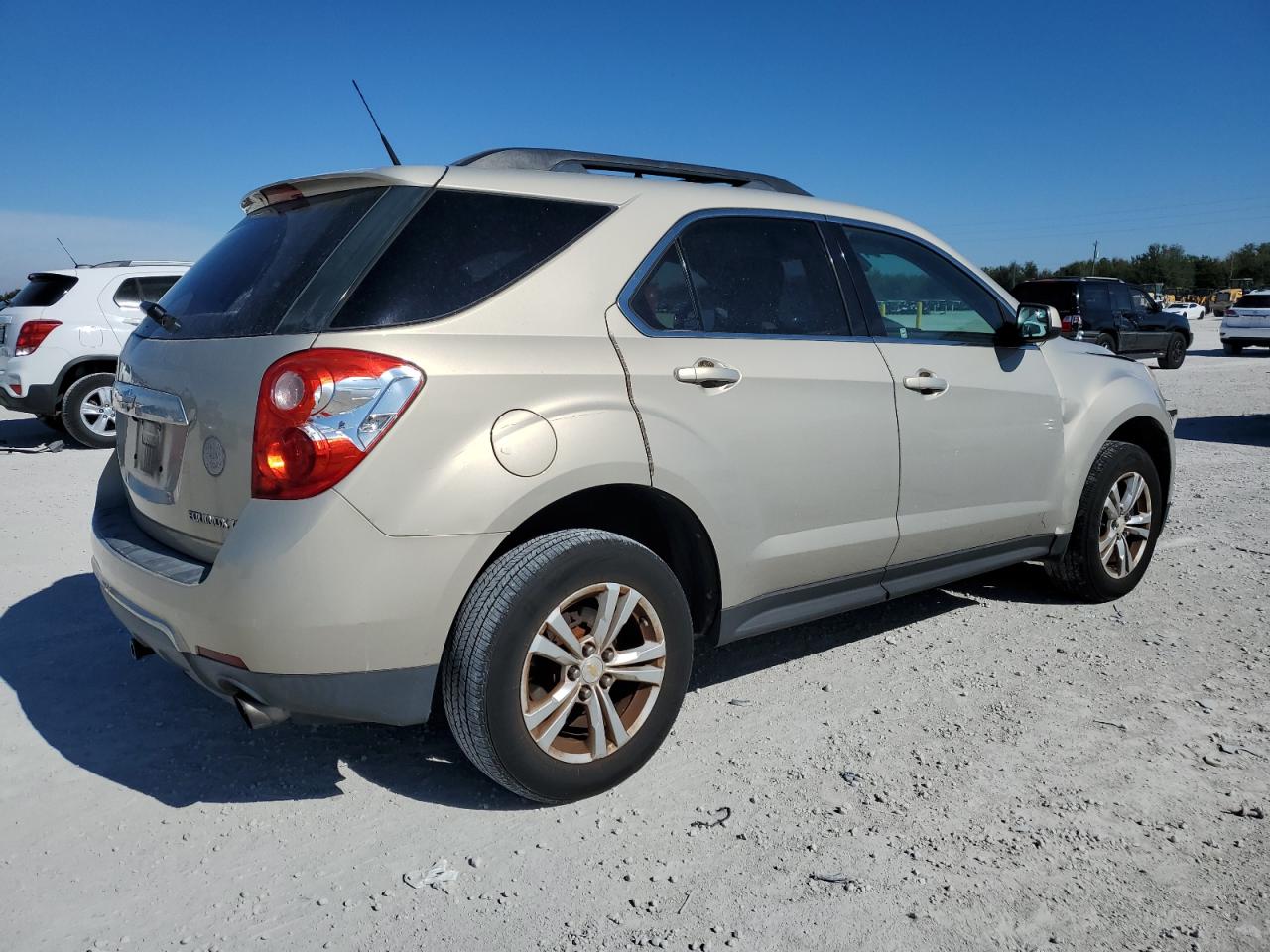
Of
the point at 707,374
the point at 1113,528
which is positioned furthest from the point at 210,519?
the point at 1113,528

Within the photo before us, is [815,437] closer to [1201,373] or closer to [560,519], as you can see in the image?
[560,519]

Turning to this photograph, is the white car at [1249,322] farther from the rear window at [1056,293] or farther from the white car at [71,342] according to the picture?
the white car at [71,342]

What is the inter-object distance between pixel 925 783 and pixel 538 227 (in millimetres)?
2005

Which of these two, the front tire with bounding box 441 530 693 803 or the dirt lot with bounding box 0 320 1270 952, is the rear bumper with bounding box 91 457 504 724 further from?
the dirt lot with bounding box 0 320 1270 952

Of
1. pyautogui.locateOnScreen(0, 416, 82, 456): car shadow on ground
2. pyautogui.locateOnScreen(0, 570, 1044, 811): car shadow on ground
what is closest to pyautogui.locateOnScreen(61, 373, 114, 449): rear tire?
pyautogui.locateOnScreen(0, 416, 82, 456): car shadow on ground

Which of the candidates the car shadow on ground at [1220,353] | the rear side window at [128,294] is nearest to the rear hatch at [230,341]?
the rear side window at [128,294]

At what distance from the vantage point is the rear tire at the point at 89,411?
977 cm


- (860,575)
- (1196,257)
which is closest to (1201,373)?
(860,575)

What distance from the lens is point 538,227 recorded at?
113 inches

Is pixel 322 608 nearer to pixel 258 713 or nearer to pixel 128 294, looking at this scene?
pixel 258 713

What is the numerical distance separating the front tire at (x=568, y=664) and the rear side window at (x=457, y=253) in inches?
27.7

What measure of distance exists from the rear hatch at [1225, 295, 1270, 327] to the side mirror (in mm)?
23351

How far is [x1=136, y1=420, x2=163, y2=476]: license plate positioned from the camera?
2.86m

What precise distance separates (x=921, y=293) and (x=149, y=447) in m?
2.85
